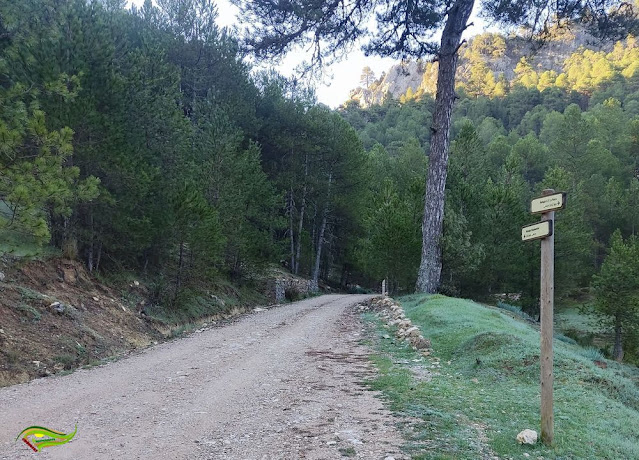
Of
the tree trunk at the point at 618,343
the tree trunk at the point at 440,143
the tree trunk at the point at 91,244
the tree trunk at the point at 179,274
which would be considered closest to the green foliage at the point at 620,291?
the tree trunk at the point at 618,343

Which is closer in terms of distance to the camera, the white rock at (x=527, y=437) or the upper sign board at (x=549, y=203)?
the white rock at (x=527, y=437)

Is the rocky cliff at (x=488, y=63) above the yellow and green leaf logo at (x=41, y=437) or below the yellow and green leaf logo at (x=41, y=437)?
above

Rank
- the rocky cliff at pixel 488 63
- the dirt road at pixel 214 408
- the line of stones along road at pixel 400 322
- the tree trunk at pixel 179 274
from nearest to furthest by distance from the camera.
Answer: the dirt road at pixel 214 408 → the line of stones along road at pixel 400 322 → the tree trunk at pixel 179 274 → the rocky cliff at pixel 488 63

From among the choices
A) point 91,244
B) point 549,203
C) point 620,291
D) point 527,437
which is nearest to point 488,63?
point 620,291

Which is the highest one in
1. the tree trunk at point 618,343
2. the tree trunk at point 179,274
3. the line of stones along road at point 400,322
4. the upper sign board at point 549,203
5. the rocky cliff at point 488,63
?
the rocky cliff at point 488,63

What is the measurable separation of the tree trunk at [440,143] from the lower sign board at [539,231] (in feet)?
38.7

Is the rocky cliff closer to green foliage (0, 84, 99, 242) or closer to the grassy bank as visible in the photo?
the grassy bank

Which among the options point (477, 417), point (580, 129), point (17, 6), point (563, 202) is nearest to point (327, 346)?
point (477, 417)

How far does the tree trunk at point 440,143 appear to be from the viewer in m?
15.8

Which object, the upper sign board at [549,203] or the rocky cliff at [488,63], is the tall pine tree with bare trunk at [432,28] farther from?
the upper sign board at [549,203]

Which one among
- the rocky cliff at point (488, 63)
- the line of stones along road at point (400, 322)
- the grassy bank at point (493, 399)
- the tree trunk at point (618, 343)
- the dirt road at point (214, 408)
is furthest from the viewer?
the tree trunk at point (618, 343)

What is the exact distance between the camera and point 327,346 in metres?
9.62

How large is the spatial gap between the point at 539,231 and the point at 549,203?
0.29m

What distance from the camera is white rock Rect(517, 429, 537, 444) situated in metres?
4.24
